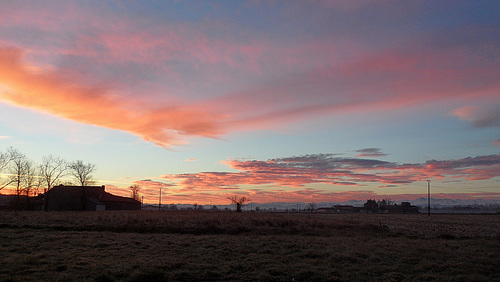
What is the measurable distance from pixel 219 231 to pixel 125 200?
7546 cm

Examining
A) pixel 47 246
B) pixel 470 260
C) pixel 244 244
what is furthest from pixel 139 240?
pixel 470 260

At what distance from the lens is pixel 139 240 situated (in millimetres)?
21062

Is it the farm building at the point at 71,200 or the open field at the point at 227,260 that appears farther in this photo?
the farm building at the point at 71,200

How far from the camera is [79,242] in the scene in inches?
768

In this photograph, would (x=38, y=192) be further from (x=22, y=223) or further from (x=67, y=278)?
(x=67, y=278)

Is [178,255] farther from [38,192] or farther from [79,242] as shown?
[38,192]

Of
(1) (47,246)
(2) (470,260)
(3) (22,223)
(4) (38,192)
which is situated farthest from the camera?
(4) (38,192)

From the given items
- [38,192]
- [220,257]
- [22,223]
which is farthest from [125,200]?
[220,257]

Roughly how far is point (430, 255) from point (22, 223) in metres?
30.8

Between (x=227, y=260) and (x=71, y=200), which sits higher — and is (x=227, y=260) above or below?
above

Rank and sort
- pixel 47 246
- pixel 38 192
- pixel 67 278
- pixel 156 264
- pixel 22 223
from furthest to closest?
pixel 38 192 → pixel 22 223 → pixel 47 246 → pixel 156 264 → pixel 67 278

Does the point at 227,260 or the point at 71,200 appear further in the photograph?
the point at 71,200

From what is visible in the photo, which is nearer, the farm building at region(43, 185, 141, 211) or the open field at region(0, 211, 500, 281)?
the open field at region(0, 211, 500, 281)

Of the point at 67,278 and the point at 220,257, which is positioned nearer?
the point at 67,278
